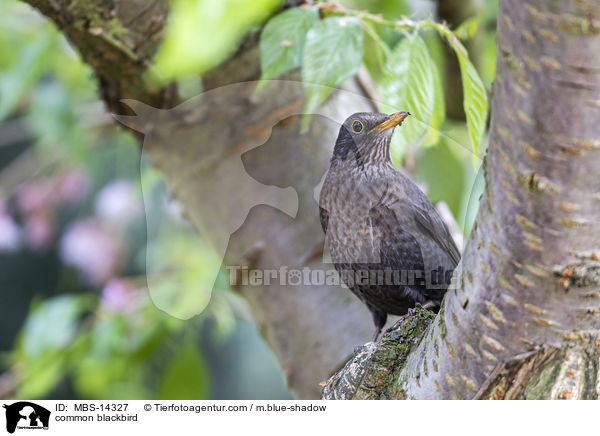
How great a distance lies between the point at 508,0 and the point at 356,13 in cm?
37

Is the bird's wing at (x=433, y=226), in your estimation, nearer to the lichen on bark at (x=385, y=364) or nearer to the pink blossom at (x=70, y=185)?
the lichen on bark at (x=385, y=364)

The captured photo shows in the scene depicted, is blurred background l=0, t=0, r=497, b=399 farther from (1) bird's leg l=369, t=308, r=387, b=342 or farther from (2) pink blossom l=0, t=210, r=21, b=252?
(1) bird's leg l=369, t=308, r=387, b=342

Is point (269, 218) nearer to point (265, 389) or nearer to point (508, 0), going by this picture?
point (508, 0)

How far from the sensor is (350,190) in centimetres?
55

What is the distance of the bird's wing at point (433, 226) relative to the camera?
1.82 ft

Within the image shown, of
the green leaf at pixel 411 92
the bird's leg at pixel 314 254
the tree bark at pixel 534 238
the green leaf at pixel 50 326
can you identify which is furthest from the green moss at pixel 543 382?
the green leaf at pixel 50 326

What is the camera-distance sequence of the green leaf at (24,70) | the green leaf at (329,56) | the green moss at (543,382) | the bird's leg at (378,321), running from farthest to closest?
the green leaf at (24,70) → the bird's leg at (378,321) → the green leaf at (329,56) → the green moss at (543,382)

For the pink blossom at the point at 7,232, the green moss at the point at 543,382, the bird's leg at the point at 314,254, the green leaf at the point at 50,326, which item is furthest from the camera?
the pink blossom at the point at 7,232

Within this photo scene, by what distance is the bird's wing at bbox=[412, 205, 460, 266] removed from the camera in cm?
55

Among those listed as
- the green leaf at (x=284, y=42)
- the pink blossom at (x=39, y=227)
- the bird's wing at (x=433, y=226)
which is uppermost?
the green leaf at (x=284, y=42)

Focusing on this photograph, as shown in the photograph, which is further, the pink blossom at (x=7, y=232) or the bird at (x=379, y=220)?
the pink blossom at (x=7, y=232)
